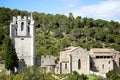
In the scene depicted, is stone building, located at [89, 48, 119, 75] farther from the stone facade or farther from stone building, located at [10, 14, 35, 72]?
stone building, located at [10, 14, 35, 72]

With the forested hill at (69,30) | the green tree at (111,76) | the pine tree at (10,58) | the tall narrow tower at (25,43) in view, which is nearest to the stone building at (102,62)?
the green tree at (111,76)

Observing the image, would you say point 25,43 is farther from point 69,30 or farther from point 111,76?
point 69,30

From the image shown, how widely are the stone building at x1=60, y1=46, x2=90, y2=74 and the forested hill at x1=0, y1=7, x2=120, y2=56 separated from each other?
25942mm

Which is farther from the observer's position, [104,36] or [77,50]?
[104,36]

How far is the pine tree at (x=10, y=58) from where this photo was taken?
5535 cm

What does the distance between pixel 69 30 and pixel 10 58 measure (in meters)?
57.1

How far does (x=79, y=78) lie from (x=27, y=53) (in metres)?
9.85

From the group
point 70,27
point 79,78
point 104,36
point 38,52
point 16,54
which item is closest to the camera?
point 79,78

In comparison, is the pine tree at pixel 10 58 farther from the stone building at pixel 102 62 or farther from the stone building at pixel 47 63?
the stone building at pixel 102 62

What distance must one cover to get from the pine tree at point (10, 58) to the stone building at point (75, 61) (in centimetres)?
801

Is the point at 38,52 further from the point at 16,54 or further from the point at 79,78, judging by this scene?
the point at 79,78

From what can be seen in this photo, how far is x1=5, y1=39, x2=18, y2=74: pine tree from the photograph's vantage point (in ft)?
182

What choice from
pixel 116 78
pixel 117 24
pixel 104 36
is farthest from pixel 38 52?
pixel 117 24

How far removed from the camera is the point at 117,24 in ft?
381
